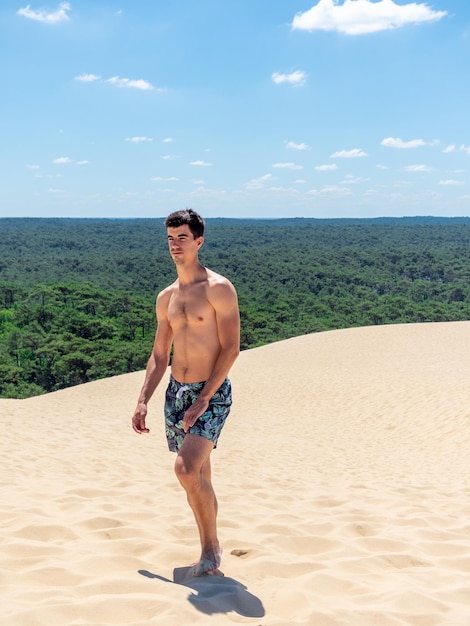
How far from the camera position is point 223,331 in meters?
3.32

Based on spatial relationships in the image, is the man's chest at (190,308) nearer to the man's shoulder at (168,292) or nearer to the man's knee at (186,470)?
the man's shoulder at (168,292)

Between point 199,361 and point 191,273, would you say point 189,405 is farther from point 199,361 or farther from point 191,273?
point 191,273

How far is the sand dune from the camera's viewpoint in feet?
9.02

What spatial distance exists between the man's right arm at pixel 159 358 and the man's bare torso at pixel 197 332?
19 cm

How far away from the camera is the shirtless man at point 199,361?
3.22m

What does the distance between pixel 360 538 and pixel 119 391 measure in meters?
16.7

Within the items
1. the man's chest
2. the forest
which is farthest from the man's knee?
the forest

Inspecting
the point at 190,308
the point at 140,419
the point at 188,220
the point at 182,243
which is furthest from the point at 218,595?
the point at 188,220

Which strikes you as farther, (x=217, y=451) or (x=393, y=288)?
(x=393, y=288)

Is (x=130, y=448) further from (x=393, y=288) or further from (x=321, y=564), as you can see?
(x=393, y=288)

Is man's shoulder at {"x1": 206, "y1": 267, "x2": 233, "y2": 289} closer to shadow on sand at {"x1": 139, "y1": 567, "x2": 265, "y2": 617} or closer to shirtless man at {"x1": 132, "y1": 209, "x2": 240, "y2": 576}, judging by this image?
shirtless man at {"x1": 132, "y1": 209, "x2": 240, "y2": 576}

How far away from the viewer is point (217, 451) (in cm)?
976

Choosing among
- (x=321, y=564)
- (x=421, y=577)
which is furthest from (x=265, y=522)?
(x=421, y=577)

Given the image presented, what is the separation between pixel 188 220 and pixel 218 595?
1.88 m
